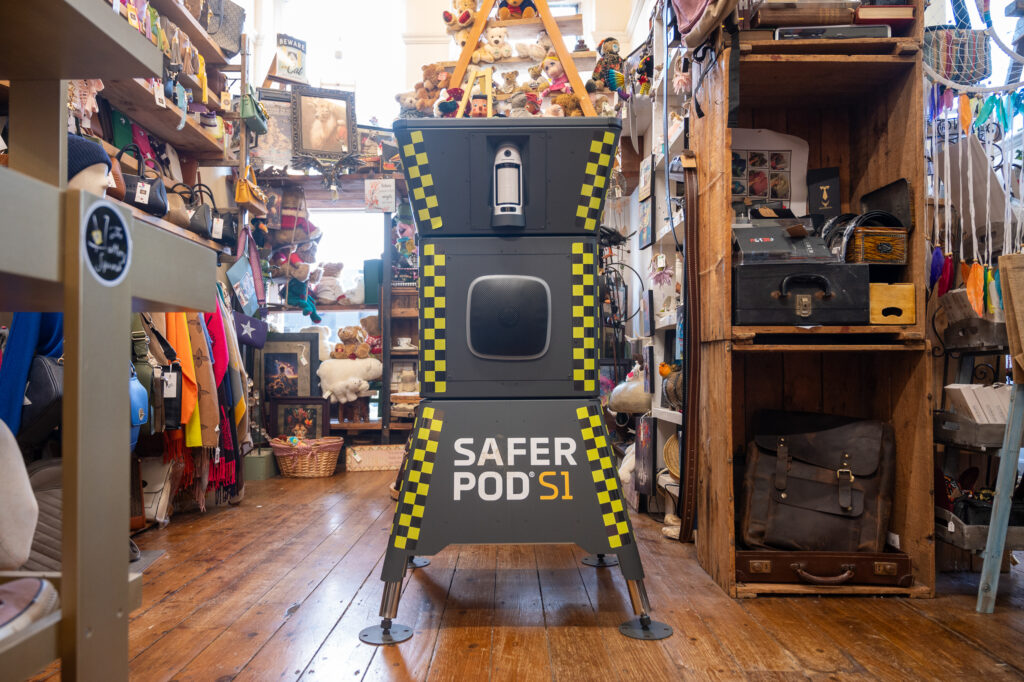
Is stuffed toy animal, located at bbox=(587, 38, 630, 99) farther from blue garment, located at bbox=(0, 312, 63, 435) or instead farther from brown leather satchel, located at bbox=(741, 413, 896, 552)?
blue garment, located at bbox=(0, 312, 63, 435)

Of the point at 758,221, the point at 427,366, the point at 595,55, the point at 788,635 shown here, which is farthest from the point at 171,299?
the point at 595,55

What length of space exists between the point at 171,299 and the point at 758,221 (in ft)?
6.75

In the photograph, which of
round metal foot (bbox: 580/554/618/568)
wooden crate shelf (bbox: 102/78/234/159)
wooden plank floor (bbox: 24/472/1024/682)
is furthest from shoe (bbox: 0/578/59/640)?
wooden crate shelf (bbox: 102/78/234/159)

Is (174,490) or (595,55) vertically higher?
(595,55)

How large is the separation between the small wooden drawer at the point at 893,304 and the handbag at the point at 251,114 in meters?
3.31

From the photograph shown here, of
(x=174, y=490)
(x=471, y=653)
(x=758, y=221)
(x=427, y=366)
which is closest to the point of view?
(x=471, y=653)

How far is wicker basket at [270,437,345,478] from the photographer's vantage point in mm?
4406

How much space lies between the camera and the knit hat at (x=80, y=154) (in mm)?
2013

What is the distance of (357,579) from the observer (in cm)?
219

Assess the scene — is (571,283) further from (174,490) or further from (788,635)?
(174,490)

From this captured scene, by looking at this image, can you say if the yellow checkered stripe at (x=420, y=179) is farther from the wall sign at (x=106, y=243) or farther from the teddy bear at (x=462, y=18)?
the teddy bear at (x=462, y=18)

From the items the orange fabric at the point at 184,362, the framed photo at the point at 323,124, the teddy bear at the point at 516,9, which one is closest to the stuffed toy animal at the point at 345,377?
the framed photo at the point at 323,124

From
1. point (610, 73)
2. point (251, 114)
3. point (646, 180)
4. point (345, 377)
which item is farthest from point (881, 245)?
point (345, 377)

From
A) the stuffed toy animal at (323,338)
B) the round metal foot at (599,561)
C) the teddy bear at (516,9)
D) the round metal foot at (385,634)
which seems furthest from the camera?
the stuffed toy animal at (323,338)
